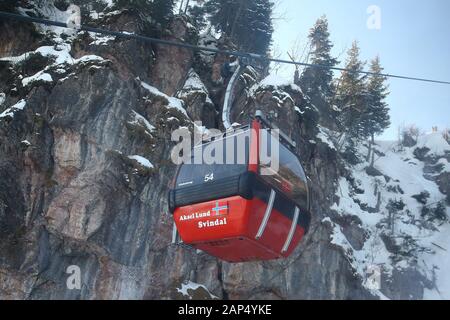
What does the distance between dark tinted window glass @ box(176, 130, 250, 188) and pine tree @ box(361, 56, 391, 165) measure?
101ft

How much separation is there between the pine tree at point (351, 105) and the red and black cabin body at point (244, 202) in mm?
27863

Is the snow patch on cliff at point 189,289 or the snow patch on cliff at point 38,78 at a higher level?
the snow patch on cliff at point 38,78

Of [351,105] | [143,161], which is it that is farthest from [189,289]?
[351,105]

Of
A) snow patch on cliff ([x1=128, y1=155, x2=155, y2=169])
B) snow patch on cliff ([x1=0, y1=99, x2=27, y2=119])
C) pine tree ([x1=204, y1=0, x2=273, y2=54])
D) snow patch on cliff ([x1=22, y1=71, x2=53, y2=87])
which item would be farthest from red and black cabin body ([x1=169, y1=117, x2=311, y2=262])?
pine tree ([x1=204, y1=0, x2=273, y2=54])

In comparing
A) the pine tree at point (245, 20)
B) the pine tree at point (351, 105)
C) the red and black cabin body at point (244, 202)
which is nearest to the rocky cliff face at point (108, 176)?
the red and black cabin body at point (244, 202)

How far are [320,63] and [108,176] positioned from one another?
2492 cm

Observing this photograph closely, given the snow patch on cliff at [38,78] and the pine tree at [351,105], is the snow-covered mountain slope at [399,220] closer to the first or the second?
the pine tree at [351,105]

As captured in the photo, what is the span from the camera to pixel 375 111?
40.7m

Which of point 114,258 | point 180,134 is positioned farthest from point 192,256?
point 180,134

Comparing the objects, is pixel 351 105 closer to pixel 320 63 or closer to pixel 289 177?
pixel 320 63

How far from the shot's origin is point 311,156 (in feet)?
83.4

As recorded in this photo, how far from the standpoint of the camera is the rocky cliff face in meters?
16.9

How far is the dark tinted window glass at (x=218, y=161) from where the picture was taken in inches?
379
